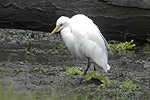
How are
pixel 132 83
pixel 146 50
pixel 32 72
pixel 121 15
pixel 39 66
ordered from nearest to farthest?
pixel 132 83
pixel 32 72
pixel 39 66
pixel 121 15
pixel 146 50

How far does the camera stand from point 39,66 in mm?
5734

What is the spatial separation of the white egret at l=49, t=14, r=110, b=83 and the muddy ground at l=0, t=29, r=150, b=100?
435mm

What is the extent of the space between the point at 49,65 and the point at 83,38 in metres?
1.24

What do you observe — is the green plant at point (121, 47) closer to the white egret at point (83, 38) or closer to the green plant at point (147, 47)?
the green plant at point (147, 47)

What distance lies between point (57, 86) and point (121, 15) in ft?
7.77

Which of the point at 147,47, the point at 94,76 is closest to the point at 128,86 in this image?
the point at 94,76

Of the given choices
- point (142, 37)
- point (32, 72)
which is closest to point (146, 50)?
point (142, 37)

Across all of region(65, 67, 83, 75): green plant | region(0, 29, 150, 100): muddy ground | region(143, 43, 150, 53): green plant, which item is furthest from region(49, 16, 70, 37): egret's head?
region(143, 43, 150, 53): green plant

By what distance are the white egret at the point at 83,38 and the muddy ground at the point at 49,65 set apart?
1.43 ft

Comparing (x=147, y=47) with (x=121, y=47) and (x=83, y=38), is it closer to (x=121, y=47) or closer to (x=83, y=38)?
(x=121, y=47)

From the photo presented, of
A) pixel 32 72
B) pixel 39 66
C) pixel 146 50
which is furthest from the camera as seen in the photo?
pixel 146 50

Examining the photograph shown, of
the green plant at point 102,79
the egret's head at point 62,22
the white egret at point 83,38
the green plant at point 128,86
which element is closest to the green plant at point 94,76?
the green plant at point 102,79

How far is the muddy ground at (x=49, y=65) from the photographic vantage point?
486 cm

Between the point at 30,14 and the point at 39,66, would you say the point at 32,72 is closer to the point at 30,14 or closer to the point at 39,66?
the point at 39,66
